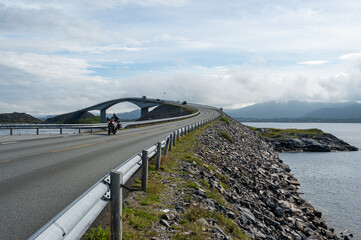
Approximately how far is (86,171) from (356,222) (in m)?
15.4

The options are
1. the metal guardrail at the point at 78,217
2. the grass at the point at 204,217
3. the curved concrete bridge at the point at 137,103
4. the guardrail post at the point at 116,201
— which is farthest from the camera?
the curved concrete bridge at the point at 137,103

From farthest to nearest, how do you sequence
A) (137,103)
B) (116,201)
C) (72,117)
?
1. (72,117)
2. (137,103)
3. (116,201)

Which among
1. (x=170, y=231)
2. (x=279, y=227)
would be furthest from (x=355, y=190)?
(x=170, y=231)

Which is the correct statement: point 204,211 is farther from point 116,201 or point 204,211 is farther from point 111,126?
point 111,126

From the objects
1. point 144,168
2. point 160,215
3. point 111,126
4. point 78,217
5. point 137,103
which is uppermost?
point 137,103

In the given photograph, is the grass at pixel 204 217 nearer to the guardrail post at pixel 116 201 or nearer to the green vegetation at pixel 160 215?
the green vegetation at pixel 160 215

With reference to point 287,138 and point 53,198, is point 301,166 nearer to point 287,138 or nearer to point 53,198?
point 287,138

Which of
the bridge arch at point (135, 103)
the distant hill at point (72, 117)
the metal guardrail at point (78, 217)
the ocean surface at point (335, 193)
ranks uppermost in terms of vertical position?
the bridge arch at point (135, 103)

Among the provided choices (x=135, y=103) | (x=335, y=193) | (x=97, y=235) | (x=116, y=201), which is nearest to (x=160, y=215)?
(x=97, y=235)

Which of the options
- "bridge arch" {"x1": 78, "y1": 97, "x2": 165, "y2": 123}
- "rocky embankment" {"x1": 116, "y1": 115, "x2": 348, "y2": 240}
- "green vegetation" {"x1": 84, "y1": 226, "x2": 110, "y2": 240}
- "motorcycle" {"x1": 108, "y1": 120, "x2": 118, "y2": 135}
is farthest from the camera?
"bridge arch" {"x1": 78, "y1": 97, "x2": 165, "y2": 123}

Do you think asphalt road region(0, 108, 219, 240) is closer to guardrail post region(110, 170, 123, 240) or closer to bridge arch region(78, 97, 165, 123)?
guardrail post region(110, 170, 123, 240)

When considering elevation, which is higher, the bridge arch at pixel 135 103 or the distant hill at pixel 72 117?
the bridge arch at pixel 135 103

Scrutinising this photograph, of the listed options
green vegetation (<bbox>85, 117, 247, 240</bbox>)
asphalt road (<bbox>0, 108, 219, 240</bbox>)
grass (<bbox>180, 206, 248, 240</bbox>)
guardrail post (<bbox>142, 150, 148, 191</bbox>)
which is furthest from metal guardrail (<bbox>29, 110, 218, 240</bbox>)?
guardrail post (<bbox>142, 150, 148, 191</bbox>)

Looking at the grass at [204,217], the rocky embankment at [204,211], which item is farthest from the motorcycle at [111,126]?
the grass at [204,217]
